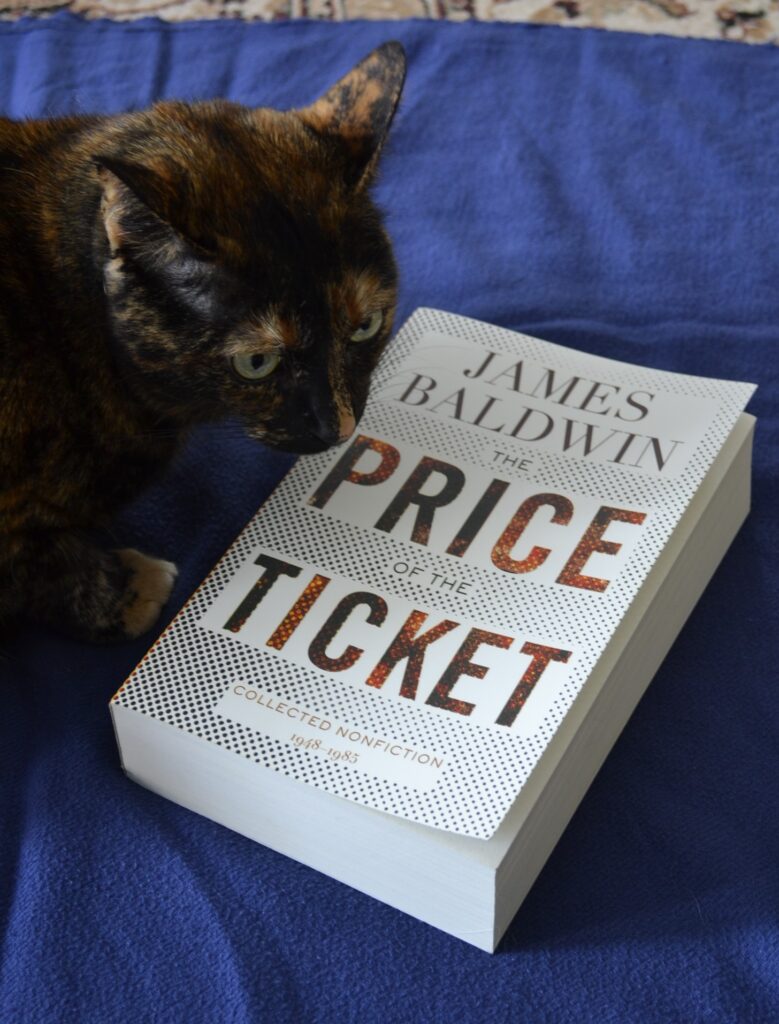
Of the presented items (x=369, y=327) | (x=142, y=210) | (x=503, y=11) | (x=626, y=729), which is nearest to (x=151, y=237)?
(x=142, y=210)

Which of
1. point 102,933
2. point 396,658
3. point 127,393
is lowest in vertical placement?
point 102,933

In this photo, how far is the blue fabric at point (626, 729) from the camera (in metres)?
0.75

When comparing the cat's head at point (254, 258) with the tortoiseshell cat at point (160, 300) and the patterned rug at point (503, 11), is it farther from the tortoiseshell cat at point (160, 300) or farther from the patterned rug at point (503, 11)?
the patterned rug at point (503, 11)

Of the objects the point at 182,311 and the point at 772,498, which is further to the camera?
the point at 772,498

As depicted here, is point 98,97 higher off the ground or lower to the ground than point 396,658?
higher

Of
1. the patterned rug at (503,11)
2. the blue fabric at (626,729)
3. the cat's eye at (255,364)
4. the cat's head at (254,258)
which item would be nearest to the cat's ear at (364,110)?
the cat's head at (254,258)

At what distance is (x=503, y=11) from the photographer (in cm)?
147

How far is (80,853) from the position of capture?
81 cm

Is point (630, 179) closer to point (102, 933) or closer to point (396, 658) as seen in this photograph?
point (396, 658)

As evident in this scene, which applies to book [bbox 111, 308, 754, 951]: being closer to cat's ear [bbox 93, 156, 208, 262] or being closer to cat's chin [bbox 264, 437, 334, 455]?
cat's chin [bbox 264, 437, 334, 455]

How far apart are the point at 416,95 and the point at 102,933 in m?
0.89

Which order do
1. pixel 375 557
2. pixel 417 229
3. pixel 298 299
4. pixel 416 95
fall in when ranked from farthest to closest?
1. pixel 416 95
2. pixel 417 229
3. pixel 375 557
4. pixel 298 299

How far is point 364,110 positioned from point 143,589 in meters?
0.36

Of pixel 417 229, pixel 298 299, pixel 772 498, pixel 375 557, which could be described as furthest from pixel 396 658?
pixel 417 229
